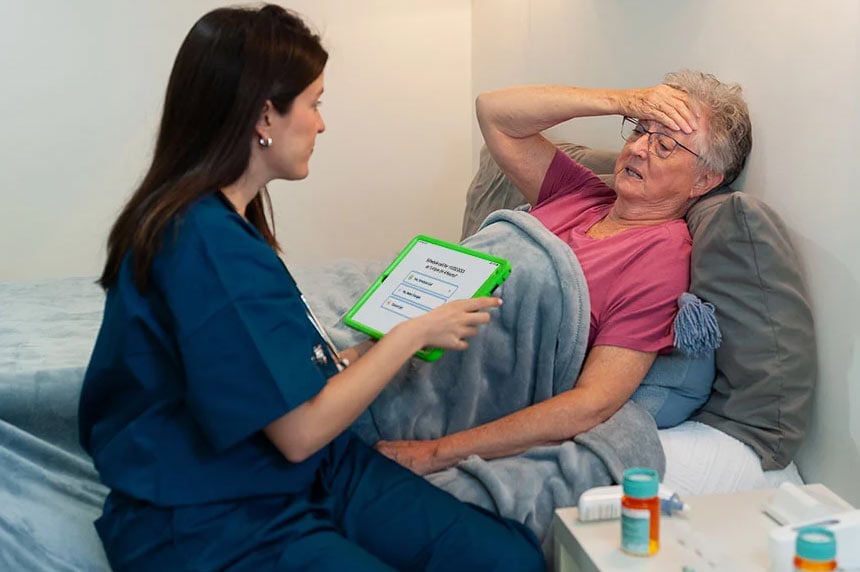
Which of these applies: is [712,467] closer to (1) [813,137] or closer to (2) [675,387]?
(2) [675,387]

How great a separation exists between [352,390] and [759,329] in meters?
0.77

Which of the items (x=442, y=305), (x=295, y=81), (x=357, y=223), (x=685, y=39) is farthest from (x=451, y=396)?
(x=357, y=223)

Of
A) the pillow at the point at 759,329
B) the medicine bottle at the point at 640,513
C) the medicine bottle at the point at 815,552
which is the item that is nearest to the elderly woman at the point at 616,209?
the pillow at the point at 759,329

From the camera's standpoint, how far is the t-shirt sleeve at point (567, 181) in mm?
2148

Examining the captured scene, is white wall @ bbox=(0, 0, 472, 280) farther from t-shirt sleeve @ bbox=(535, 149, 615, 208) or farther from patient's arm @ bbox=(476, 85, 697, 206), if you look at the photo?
t-shirt sleeve @ bbox=(535, 149, 615, 208)

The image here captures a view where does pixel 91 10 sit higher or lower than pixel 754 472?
higher

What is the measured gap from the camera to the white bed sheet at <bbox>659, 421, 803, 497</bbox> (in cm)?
158

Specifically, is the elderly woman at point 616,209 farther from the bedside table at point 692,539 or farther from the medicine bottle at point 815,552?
the medicine bottle at point 815,552

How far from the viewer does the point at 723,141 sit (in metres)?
1.82

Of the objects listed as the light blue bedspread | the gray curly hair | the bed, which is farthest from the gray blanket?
the gray curly hair

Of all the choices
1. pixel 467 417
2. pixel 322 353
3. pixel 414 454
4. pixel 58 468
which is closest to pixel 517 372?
pixel 467 417

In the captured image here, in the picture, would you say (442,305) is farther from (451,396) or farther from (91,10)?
(91,10)

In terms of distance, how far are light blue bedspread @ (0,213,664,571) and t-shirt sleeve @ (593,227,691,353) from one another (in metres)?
0.07

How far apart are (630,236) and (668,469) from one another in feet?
1.61
